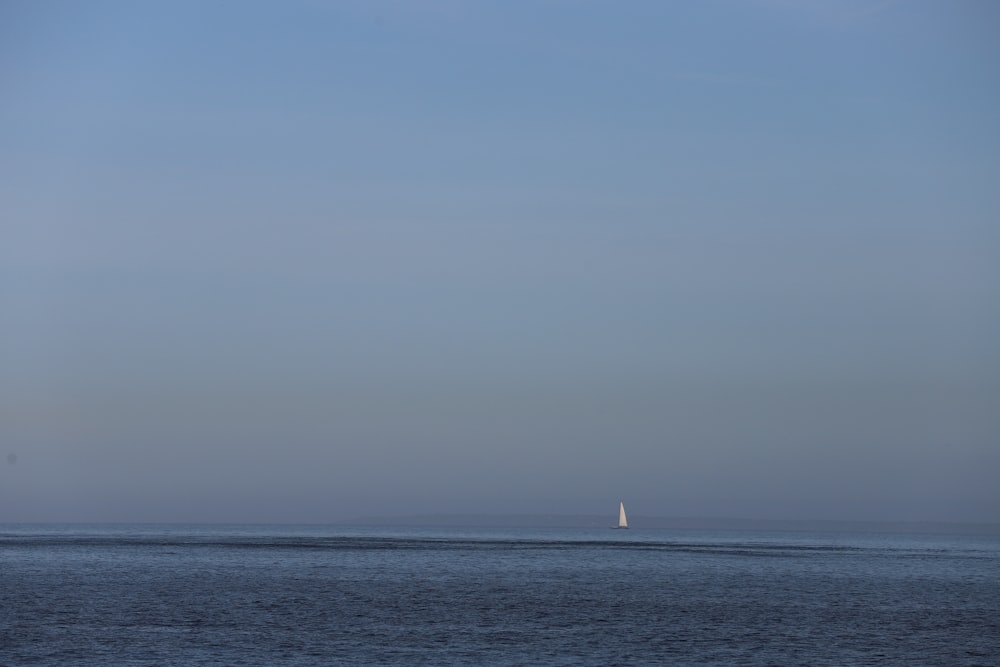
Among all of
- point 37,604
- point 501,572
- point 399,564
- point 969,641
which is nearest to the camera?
point 969,641

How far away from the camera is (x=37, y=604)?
6875 cm

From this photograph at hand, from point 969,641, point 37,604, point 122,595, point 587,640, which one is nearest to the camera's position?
point 587,640

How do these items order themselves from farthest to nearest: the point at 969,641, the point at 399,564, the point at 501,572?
the point at 399,564, the point at 501,572, the point at 969,641

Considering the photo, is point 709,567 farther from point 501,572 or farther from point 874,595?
point 874,595

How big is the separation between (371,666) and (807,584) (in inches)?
2502

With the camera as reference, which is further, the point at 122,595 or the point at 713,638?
the point at 122,595

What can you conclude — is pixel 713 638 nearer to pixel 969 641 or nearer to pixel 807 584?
pixel 969 641

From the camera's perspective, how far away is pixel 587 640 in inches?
2165

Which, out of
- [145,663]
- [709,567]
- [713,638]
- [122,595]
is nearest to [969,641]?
[713,638]

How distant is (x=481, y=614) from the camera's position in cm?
6569

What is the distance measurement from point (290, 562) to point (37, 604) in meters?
53.9

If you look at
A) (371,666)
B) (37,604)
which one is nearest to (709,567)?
(37,604)

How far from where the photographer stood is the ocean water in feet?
164

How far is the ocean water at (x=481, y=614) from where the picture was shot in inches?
1972
